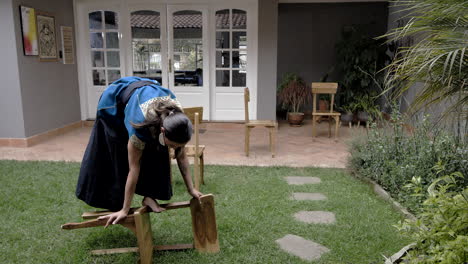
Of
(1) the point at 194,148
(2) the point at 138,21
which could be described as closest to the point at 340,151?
(1) the point at 194,148

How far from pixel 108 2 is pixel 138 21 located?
0.62m

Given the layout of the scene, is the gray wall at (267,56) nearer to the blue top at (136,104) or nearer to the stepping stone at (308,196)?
the stepping stone at (308,196)

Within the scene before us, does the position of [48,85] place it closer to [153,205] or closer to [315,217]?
[153,205]

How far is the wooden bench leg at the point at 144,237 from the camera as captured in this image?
2170mm

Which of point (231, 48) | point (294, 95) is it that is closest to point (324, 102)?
point (294, 95)

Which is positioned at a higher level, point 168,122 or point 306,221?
point 168,122

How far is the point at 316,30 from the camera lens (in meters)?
8.32

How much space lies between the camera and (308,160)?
16.0 ft

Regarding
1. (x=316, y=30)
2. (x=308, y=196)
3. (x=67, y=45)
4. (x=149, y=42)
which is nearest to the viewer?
(x=308, y=196)

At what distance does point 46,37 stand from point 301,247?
17.3ft

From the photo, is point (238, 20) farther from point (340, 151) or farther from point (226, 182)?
point (226, 182)

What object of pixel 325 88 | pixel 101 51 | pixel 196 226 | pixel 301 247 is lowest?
pixel 301 247

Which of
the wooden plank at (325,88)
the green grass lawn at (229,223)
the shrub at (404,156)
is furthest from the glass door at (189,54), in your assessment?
the shrub at (404,156)

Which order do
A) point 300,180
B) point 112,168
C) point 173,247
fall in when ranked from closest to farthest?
point 112,168 < point 173,247 < point 300,180
